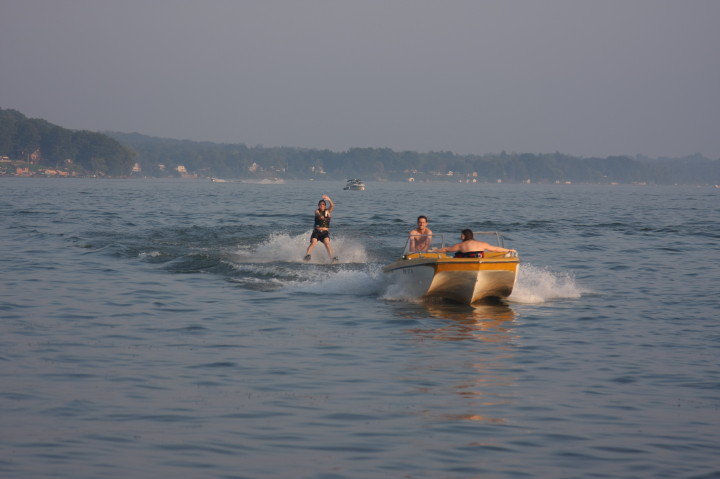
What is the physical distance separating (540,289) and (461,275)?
10.9ft

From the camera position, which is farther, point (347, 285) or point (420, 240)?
point (347, 285)

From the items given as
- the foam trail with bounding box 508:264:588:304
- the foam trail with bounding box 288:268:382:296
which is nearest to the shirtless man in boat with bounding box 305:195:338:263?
the foam trail with bounding box 288:268:382:296

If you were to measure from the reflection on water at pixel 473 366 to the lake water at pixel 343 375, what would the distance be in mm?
47

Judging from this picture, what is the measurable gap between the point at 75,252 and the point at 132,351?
17.5m

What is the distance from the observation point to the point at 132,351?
13.5 metres

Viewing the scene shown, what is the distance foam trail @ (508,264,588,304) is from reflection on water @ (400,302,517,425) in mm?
1406

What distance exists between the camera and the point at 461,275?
18.9 m

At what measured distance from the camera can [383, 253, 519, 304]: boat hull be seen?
1880 cm

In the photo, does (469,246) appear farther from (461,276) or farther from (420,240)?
(420,240)

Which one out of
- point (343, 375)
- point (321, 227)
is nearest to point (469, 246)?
point (343, 375)

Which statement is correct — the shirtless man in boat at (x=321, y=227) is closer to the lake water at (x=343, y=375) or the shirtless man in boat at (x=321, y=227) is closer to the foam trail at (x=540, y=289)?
the lake water at (x=343, y=375)

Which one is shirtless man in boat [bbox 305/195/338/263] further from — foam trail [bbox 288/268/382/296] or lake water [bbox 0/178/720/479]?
foam trail [bbox 288/268/382/296]

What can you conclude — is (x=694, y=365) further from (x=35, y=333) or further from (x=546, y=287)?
(x=35, y=333)

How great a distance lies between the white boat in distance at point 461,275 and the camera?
61.7 feet
